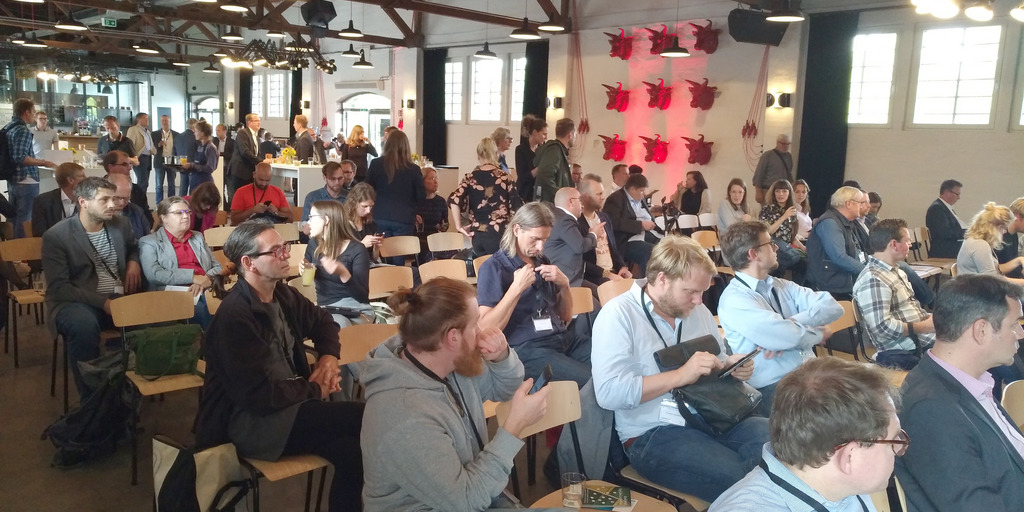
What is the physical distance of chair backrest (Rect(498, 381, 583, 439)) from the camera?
2.58m

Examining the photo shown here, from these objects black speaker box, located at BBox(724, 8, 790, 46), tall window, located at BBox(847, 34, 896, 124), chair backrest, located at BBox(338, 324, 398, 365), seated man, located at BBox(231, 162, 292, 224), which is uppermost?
black speaker box, located at BBox(724, 8, 790, 46)

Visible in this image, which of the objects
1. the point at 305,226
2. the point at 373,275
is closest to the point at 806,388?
the point at 373,275

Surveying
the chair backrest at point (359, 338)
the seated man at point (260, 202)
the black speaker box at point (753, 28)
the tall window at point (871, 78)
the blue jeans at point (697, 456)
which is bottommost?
the blue jeans at point (697, 456)

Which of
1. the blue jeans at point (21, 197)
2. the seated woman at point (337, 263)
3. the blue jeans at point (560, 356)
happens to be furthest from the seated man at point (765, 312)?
the blue jeans at point (21, 197)

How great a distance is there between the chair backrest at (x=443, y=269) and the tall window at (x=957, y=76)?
7348mm

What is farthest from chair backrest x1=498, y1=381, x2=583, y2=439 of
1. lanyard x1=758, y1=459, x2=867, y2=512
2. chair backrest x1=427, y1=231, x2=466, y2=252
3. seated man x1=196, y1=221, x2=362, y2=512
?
chair backrest x1=427, y1=231, x2=466, y2=252

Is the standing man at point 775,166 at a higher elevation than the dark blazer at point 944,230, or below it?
higher

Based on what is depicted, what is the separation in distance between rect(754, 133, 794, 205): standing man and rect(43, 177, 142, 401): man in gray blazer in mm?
7721

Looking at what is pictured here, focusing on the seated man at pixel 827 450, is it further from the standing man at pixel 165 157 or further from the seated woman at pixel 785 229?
the standing man at pixel 165 157

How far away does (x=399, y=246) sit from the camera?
6098 millimetres

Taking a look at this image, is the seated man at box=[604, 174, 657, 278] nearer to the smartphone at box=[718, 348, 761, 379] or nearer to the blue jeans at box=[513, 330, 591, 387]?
the blue jeans at box=[513, 330, 591, 387]

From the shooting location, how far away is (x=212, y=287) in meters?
4.12

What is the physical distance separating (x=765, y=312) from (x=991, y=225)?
135 inches

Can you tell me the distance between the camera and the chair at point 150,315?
330cm
